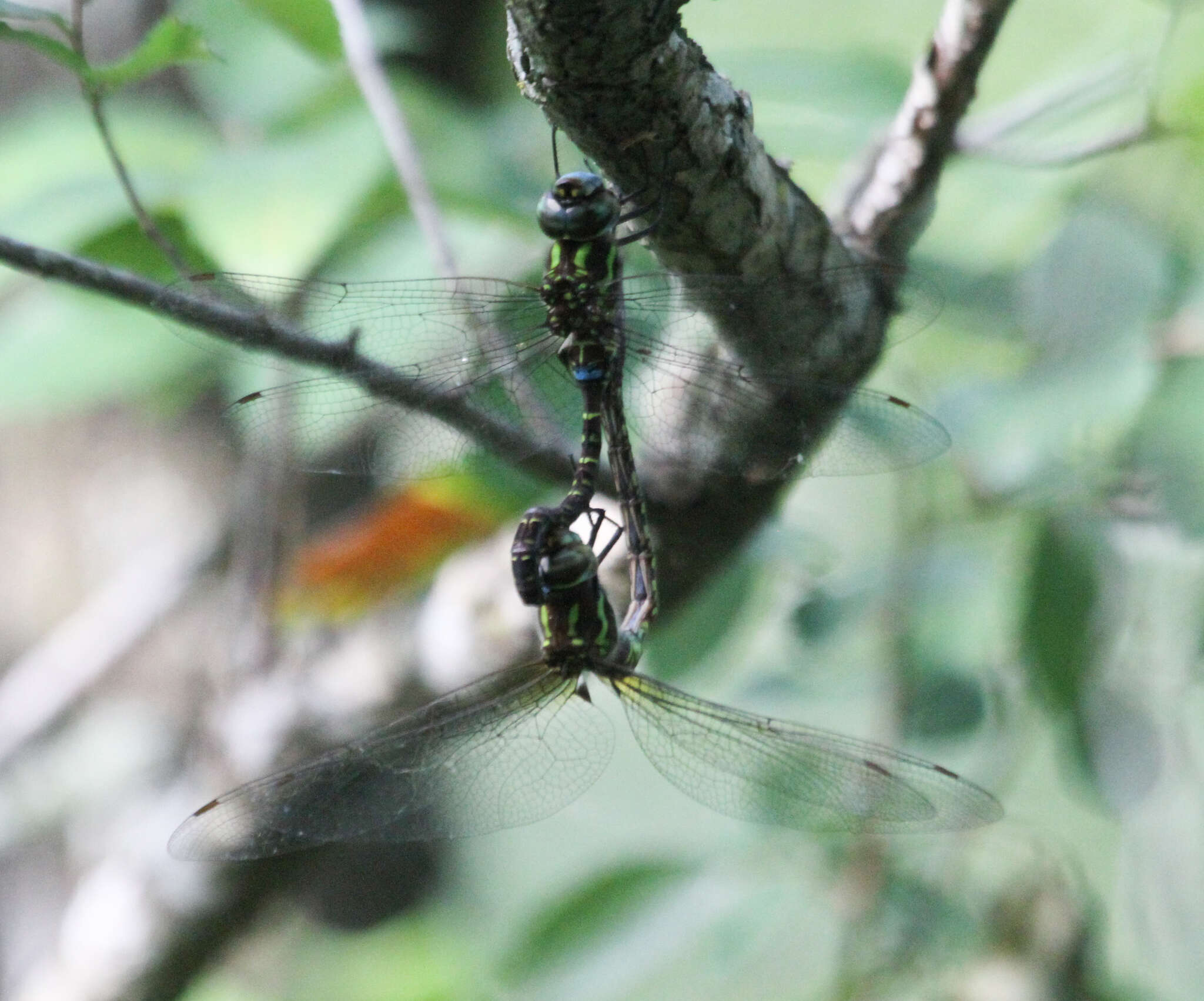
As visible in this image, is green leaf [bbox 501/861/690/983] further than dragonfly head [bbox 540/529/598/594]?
Yes

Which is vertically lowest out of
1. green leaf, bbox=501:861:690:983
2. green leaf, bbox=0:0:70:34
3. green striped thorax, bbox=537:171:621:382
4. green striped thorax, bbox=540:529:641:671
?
green leaf, bbox=501:861:690:983

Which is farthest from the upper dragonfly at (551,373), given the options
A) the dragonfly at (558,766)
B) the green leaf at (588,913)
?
the green leaf at (588,913)

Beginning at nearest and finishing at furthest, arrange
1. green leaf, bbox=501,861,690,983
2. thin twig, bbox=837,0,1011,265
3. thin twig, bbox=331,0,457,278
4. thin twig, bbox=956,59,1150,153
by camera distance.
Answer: thin twig, bbox=837,0,1011,265 → thin twig, bbox=331,0,457,278 → thin twig, bbox=956,59,1150,153 → green leaf, bbox=501,861,690,983

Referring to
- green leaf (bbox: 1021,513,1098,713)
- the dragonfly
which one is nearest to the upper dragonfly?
the dragonfly

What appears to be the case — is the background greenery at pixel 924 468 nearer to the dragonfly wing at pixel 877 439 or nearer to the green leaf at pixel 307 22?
the green leaf at pixel 307 22

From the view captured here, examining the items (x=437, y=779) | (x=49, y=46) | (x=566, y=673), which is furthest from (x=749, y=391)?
(x=49, y=46)

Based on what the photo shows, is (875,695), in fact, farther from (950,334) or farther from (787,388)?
(787,388)

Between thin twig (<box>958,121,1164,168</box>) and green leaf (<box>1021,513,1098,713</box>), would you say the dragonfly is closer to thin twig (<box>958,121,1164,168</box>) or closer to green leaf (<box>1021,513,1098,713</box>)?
green leaf (<box>1021,513,1098,713</box>)

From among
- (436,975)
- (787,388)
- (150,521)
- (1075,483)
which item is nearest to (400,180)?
(787,388)
